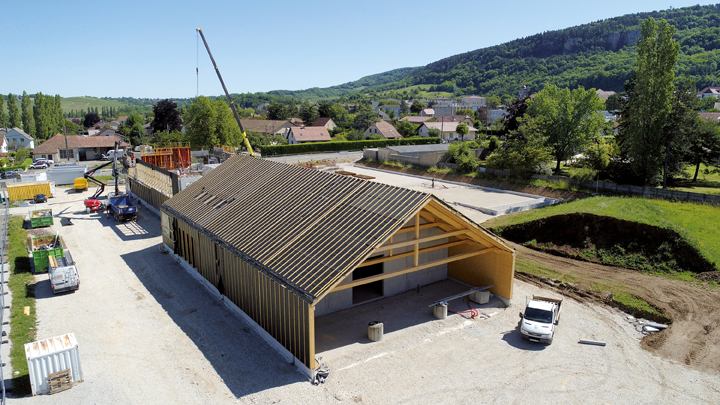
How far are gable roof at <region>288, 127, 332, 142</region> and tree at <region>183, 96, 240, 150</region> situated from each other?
21795mm

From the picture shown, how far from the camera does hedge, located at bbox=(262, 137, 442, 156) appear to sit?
7412 cm

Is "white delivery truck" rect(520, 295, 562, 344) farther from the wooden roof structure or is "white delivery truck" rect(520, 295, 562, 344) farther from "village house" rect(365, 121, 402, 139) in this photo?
"village house" rect(365, 121, 402, 139)

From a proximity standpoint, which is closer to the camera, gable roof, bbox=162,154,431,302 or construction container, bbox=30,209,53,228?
gable roof, bbox=162,154,431,302

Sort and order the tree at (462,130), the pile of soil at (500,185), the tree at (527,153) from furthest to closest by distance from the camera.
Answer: the tree at (462,130) → the tree at (527,153) → the pile of soil at (500,185)

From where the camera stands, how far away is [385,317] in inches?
710

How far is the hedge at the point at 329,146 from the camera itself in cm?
7412

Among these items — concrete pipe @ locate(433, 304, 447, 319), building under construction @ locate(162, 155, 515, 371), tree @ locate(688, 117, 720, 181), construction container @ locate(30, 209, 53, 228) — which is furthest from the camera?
tree @ locate(688, 117, 720, 181)

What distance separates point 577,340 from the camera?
16.7 meters

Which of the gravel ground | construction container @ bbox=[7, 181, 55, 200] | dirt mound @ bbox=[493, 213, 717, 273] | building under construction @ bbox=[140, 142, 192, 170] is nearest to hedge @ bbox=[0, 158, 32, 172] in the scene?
construction container @ bbox=[7, 181, 55, 200]

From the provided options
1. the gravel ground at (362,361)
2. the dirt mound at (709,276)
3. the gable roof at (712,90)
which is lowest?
the gravel ground at (362,361)

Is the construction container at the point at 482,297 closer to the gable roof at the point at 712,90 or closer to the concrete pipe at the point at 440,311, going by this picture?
the concrete pipe at the point at 440,311

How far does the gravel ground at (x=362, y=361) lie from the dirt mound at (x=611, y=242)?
6.47m

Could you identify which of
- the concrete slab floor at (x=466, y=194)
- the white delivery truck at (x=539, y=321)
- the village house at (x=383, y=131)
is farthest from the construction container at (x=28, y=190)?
the village house at (x=383, y=131)

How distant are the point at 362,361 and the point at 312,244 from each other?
442 cm
